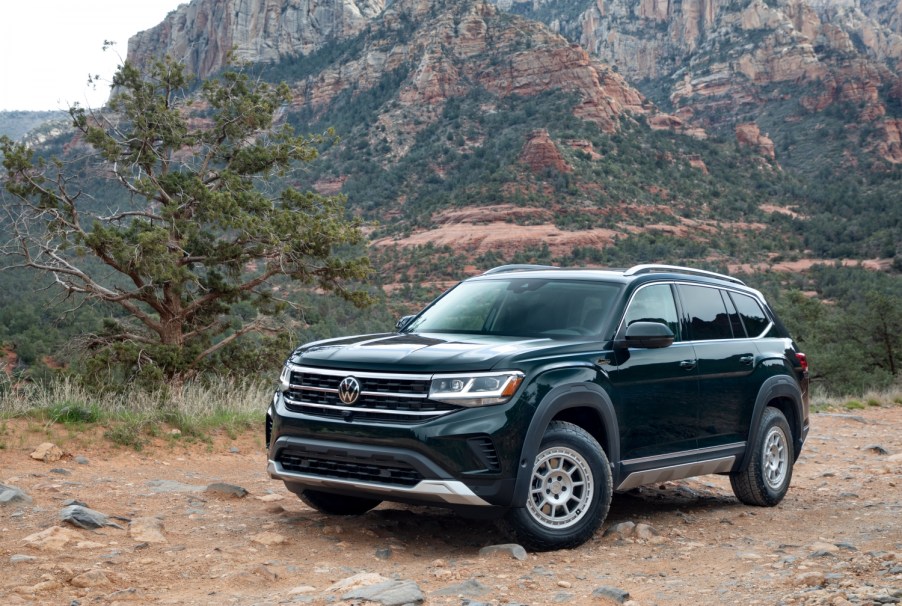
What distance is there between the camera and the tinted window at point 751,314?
7.84 metres

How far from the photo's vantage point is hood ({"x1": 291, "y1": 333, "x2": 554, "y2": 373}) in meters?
5.39

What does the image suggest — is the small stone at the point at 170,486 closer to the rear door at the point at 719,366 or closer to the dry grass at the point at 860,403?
the rear door at the point at 719,366

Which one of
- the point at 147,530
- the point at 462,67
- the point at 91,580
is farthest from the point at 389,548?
the point at 462,67

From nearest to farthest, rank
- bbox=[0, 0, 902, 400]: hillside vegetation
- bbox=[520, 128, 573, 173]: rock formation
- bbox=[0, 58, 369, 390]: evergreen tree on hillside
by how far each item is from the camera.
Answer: bbox=[0, 58, 369, 390]: evergreen tree on hillside
bbox=[0, 0, 902, 400]: hillside vegetation
bbox=[520, 128, 573, 173]: rock formation

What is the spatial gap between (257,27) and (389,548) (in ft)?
505

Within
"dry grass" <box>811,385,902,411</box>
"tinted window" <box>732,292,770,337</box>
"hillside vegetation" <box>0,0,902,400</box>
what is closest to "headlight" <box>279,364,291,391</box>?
"tinted window" <box>732,292,770,337</box>

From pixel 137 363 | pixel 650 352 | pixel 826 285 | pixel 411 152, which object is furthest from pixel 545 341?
pixel 411 152

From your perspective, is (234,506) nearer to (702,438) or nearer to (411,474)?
(411,474)

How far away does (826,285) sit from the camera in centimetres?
6069

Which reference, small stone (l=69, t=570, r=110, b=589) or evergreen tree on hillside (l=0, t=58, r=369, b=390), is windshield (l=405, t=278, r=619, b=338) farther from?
evergreen tree on hillside (l=0, t=58, r=369, b=390)

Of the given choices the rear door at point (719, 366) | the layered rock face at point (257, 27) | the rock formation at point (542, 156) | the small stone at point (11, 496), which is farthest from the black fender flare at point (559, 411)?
the layered rock face at point (257, 27)

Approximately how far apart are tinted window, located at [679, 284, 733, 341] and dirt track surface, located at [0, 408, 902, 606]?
1.47m

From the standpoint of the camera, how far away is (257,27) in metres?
149

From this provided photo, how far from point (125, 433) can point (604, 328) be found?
17.8 ft
